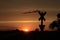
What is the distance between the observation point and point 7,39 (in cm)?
1839

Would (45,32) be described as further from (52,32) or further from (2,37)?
(2,37)

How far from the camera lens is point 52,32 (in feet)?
61.6

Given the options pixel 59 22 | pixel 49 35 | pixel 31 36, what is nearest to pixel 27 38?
pixel 31 36

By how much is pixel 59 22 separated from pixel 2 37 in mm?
6003

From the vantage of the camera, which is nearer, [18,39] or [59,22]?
[18,39]

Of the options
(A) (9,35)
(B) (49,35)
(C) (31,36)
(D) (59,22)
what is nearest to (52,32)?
(B) (49,35)

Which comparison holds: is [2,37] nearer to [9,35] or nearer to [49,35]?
[9,35]

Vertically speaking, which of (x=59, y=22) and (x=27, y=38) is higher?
(x=59, y=22)

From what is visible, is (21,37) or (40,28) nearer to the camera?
(21,37)

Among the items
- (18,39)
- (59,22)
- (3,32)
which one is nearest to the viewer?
(18,39)

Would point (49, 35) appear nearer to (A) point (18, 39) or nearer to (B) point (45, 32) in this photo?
(B) point (45, 32)

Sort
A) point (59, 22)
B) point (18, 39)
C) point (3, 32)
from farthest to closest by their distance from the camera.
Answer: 1. point (59, 22)
2. point (3, 32)
3. point (18, 39)

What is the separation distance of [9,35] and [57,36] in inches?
121

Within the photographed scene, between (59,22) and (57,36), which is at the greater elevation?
(59,22)
